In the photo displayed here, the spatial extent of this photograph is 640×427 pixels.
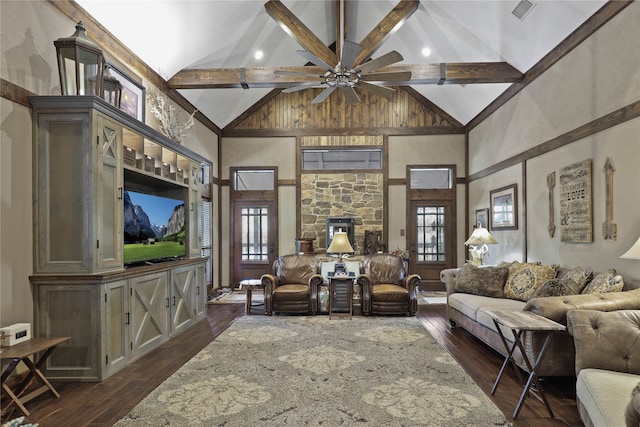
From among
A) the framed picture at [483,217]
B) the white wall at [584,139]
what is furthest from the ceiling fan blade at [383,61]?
the framed picture at [483,217]

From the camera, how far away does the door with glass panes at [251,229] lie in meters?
8.89

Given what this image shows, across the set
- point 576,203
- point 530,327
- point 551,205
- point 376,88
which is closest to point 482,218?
point 551,205

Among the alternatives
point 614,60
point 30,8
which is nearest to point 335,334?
point 614,60

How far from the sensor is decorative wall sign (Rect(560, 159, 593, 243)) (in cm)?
A: 422

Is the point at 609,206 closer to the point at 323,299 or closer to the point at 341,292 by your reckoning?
the point at 341,292

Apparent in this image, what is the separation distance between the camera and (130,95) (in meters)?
5.07

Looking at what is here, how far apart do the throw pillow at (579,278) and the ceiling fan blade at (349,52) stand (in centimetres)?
321

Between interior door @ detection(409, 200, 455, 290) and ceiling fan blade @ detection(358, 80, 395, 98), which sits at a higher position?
ceiling fan blade @ detection(358, 80, 395, 98)

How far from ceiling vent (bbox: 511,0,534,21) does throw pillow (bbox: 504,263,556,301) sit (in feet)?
10.3

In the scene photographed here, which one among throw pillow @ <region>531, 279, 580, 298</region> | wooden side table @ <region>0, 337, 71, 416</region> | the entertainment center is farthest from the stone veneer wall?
wooden side table @ <region>0, 337, 71, 416</region>

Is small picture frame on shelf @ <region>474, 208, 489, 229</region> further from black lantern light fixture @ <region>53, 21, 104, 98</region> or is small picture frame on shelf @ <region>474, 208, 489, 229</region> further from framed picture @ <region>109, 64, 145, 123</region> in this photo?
black lantern light fixture @ <region>53, 21, 104, 98</region>

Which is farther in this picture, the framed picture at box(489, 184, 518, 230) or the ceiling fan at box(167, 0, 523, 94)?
the framed picture at box(489, 184, 518, 230)

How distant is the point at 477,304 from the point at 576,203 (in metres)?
1.63

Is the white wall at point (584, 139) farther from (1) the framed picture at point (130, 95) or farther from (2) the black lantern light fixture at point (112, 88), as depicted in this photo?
(1) the framed picture at point (130, 95)
